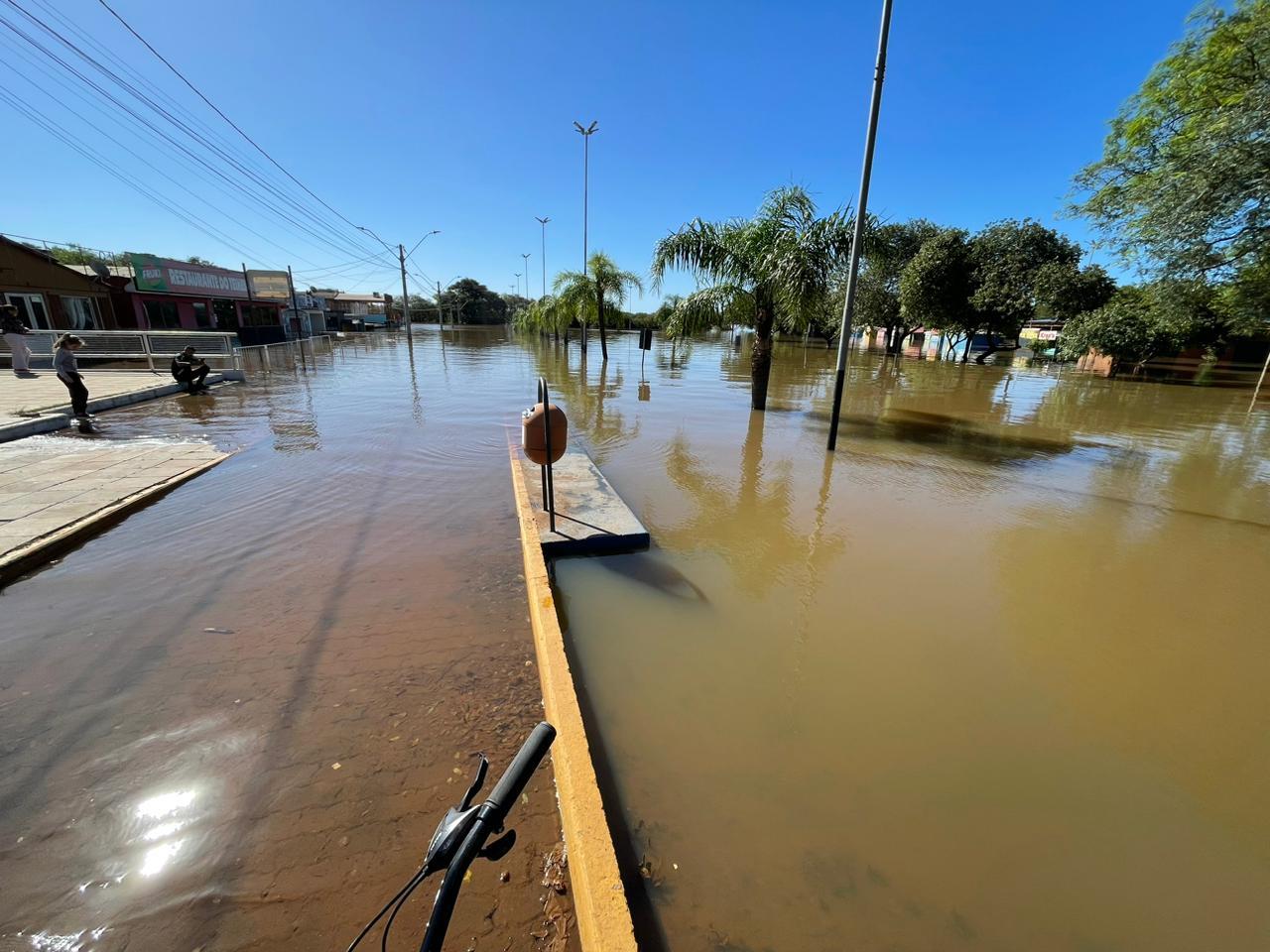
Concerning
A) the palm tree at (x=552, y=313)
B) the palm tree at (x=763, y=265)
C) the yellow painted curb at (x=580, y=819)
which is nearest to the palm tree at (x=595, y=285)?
the palm tree at (x=552, y=313)

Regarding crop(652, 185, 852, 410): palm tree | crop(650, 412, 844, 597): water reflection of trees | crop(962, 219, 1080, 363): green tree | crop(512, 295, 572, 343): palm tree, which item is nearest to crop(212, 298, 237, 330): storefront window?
crop(512, 295, 572, 343): palm tree

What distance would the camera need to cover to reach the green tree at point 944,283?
95.7 ft

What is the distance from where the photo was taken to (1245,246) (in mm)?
11383

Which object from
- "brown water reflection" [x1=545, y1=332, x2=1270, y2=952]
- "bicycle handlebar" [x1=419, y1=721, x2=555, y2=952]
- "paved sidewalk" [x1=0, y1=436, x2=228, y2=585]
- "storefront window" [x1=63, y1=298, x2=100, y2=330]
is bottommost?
"brown water reflection" [x1=545, y1=332, x2=1270, y2=952]

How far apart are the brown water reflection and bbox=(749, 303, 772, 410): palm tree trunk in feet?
21.3

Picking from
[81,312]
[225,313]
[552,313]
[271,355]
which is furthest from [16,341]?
[225,313]

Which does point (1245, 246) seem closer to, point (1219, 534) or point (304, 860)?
point (1219, 534)

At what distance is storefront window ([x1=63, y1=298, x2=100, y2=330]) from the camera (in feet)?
76.6

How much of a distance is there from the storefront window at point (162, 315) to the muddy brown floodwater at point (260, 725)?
30676 mm

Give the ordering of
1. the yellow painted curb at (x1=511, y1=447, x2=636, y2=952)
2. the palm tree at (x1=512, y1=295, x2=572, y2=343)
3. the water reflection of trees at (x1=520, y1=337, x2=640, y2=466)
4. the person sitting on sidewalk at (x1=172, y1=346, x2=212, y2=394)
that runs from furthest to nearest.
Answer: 1. the palm tree at (x1=512, y1=295, x2=572, y2=343)
2. the person sitting on sidewalk at (x1=172, y1=346, x2=212, y2=394)
3. the water reflection of trees at (x1=520, y1=337, x2=640, y2=466)
4. the yellow painted curb at (x1=511, y1=447, x2=636, y2=952)

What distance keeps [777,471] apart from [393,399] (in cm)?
1101

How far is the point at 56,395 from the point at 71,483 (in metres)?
9.10

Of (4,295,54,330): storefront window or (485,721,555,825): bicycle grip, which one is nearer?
(485,721,555,825): bicycle grip

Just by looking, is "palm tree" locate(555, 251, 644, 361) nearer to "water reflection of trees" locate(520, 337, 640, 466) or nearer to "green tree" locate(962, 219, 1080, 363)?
"water reflection of trees" locate(520, 337, 640, 466)
